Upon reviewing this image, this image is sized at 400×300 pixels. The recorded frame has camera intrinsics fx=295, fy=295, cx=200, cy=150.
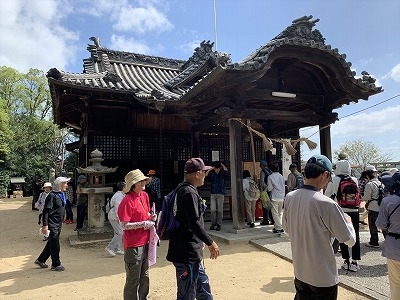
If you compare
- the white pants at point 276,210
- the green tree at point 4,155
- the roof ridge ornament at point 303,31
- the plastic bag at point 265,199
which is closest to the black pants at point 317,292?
the white pants at point 276,210

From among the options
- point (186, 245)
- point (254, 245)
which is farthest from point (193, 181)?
point (254, 245)

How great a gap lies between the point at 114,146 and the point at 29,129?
78.5ft

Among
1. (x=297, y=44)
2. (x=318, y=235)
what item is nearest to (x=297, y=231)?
(x=318, y=235)

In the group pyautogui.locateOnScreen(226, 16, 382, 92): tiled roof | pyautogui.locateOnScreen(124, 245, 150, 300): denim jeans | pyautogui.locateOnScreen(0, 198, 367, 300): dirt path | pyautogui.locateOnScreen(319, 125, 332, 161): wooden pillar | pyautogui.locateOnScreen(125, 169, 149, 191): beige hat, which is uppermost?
pyautogui.locateOnScreen(226, 16, 382, 92): tiled roof

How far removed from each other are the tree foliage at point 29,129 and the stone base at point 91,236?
23.6 m

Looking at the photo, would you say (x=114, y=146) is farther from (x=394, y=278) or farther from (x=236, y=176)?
(x=394, y=278)

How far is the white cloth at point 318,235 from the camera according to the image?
2391 millimetres

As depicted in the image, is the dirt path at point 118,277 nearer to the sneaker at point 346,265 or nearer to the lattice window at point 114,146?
the sneaker at point 346,265

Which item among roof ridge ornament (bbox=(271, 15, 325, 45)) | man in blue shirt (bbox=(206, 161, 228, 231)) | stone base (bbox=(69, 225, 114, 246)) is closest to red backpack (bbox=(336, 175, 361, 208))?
man in blue shirt (bbox=(206, 161, 228, 231))

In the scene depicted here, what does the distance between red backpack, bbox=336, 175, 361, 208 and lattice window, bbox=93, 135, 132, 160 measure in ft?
23.6

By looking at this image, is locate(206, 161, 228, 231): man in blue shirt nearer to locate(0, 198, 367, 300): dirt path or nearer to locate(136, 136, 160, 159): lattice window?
locate(0, 198, 367, 300): dirt path

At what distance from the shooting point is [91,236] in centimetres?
827

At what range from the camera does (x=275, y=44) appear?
276 inches

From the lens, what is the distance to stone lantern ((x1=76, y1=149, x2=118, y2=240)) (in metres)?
8.36
